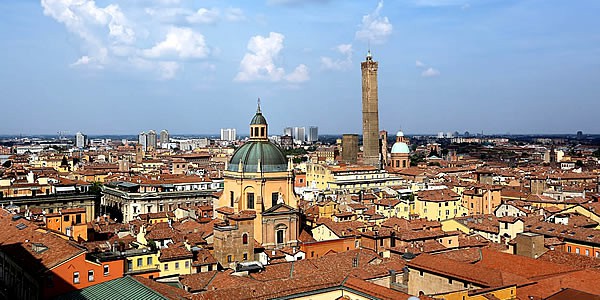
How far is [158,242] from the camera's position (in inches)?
1395

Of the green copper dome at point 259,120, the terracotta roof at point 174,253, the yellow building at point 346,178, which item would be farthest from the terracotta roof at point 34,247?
the yellow building at point 346,178

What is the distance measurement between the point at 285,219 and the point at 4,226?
54.6ft

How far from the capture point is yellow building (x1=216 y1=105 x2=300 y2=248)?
133ft

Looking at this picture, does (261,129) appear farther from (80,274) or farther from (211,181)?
(211,181)

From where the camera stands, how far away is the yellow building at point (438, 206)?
59375 millimetres

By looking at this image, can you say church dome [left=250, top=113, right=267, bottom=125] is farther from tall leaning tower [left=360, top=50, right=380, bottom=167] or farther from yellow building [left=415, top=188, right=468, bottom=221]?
tall leaning tower [left=360, top=50, right=380, bottom=167]

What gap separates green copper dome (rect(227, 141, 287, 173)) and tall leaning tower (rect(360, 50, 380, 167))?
221 feet

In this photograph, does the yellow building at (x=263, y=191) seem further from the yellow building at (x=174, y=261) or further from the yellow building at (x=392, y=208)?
the yellow building at (x=392, y=208)

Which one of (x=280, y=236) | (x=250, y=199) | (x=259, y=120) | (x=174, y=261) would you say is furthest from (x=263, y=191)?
(x=174, y=261)

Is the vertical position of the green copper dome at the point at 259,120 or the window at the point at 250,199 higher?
the green copper dome at the point at 259,120

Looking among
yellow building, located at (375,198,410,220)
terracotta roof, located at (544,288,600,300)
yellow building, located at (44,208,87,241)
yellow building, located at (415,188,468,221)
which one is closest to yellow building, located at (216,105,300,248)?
yellow building, located at (44,208,87,241)

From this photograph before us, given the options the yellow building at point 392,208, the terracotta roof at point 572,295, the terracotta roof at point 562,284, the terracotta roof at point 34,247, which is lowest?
the yellow building at point 392,208

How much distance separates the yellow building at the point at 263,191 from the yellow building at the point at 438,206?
20.9 metres

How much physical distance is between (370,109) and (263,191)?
72529mm
